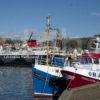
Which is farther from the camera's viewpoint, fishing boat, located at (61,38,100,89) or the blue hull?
the blue hull

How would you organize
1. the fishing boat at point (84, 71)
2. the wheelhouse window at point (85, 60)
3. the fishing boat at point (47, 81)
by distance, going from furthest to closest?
the fishing boat at point (47, 81)
the wheelhouse window at point (85, 60)
the fishing boat at point (84, 71)

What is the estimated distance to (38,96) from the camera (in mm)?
42750

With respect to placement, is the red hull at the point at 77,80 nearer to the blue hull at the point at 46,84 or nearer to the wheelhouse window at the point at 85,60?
the wheelhouse window at the point at 85,60

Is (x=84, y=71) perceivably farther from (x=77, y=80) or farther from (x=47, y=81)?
(x=47, y=81)

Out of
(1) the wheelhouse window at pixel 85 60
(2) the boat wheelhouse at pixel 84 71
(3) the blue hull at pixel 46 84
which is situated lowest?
(3) the blue hull at pixel 46 84

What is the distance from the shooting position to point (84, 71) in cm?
3856

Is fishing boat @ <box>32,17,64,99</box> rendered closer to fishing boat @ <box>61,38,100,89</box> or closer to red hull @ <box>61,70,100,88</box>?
fishing boat @ <box>61,38,100,89</box>

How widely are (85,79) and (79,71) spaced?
0.93 metres

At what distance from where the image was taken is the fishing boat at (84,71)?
1517 inches

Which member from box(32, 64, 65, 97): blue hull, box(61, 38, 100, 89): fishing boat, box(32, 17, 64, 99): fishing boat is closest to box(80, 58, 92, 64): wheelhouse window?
box(61, 38, 100, 89): fishing boat

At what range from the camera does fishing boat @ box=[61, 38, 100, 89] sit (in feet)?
126

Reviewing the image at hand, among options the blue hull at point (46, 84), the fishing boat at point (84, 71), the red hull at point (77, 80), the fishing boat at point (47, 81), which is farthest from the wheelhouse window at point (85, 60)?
the blue hull at point (46, 84)

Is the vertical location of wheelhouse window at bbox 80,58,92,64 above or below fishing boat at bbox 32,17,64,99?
above

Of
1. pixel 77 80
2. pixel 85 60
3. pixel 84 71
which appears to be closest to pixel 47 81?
pixel 77 80
